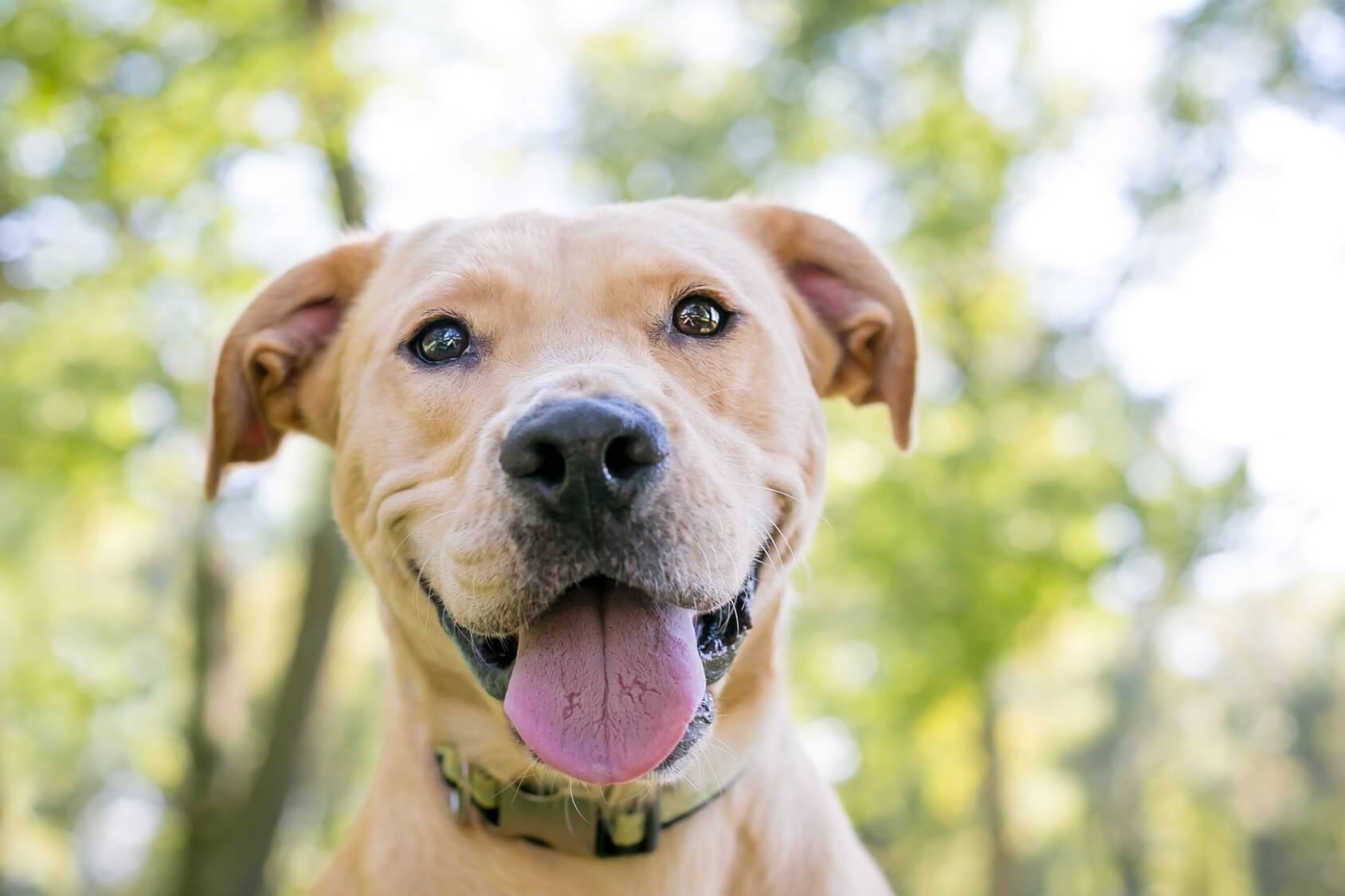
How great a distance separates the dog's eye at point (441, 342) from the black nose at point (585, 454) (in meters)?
0.64

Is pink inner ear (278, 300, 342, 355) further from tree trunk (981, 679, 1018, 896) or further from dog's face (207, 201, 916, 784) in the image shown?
tree trunk (981, 679, 1018, 896)

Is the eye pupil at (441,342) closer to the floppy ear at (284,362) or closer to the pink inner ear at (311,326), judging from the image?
the floppy ear at (284,362)

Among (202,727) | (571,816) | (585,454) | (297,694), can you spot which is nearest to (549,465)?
(585,454)

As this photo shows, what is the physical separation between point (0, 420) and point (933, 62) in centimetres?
1107

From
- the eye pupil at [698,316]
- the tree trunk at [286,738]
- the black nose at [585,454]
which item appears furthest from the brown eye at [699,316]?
the tree trunk at [286,738]

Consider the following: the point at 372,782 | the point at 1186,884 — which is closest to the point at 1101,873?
the point at 1186,884

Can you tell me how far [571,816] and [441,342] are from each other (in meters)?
1.16

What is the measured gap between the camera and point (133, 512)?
13664 mm

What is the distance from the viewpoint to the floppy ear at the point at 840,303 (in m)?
3.44

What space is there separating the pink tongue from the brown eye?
76 cm

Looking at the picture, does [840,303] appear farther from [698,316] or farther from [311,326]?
[311,326]

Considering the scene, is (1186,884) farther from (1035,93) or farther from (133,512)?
(133,512)

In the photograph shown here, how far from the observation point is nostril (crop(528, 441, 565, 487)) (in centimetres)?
222

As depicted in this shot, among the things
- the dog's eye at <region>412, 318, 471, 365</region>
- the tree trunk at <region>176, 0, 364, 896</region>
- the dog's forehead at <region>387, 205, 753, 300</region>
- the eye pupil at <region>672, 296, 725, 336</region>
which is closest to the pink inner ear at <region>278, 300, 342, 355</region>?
the dog's forehead at <region>387, 205, 753, 300</region>
